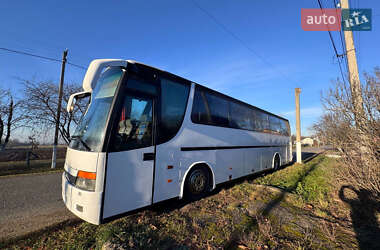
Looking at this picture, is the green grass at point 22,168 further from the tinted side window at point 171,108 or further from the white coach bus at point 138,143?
the tinted side window at point 171,108

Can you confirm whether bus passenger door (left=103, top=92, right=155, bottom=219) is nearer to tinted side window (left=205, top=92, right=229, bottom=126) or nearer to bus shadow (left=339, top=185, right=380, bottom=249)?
tinted side window (left=205, top=92, right=229, bottom=126)

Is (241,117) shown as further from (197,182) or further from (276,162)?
(276,162)

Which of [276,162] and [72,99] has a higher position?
[72,99]

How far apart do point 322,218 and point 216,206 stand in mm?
2257

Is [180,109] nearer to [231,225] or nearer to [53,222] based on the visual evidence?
[231,225]

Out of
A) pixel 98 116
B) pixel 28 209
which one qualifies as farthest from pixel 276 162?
pixel 28 209

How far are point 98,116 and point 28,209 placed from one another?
3.53m

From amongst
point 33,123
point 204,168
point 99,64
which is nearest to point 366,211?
point 204,168

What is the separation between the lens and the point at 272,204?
4.09 meters

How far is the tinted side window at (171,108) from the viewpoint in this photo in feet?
11.6

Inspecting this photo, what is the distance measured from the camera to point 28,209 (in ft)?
13.3

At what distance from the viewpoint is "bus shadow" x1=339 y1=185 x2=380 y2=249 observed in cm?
268

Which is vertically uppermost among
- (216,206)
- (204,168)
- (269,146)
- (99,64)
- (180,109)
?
(99,64)

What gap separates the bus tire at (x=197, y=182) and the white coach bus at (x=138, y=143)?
24 millimetres
